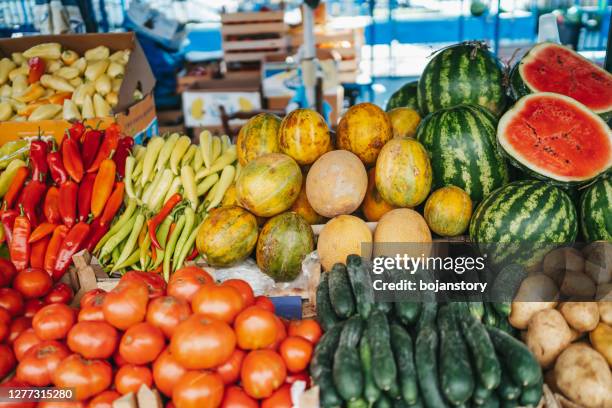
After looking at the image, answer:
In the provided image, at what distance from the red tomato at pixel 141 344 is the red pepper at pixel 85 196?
4.36 ft

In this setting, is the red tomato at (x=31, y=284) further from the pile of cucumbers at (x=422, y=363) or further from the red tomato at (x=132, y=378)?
the pile of cucumbers at (x=422, y=363)

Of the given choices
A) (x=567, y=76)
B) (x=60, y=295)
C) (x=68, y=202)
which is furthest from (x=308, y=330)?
(x=567, y=76)

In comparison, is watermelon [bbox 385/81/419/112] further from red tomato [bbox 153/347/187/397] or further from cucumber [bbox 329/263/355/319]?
red tomato [bbox 153/347/187/397]

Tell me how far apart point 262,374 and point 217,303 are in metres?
0.28

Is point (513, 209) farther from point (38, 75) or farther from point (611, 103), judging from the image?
point (38, 75)

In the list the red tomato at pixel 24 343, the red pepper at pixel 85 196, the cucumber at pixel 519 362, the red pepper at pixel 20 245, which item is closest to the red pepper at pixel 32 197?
the red pepper at pixel 20 245

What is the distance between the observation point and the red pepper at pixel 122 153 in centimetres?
303

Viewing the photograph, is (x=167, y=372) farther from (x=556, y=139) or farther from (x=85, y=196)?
(x=556, y=139)

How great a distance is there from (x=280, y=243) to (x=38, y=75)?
3.42m

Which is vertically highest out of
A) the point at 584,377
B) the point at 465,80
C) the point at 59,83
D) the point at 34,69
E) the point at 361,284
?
the point at 465,80

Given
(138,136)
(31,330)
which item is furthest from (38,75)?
(31,330)

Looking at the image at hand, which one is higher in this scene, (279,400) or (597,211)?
(597,211)

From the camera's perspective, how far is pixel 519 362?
4.97 feet

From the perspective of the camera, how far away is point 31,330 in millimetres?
1879
